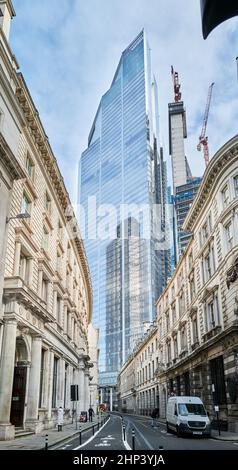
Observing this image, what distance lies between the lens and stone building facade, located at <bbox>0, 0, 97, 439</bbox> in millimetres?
20406

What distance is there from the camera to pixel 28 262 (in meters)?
25.8

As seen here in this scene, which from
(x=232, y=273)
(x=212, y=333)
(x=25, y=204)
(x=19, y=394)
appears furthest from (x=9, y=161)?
(x=212, y=333)

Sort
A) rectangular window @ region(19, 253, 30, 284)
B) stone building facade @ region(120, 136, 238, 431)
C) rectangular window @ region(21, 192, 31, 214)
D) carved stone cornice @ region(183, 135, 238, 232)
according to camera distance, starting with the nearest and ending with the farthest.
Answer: rectangular window @ region(19, 253, 30, 284) → rectangular window @ region(21, 192, 31, 214) → stone building facade @ region(120, 136, 238, 431) → carved stone cornice @ region(183, 135, 238, 232)

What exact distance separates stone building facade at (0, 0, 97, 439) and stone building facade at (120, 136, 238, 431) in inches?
483

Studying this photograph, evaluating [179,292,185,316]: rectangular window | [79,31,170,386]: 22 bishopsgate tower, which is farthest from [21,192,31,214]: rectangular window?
[79,31,170,386]: 22 bishopsgate tower

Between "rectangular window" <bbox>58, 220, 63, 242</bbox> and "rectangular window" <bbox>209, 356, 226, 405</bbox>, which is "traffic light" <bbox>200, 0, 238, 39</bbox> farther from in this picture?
"rectangular window" <bbox>58, 220, 63, 242</bbox>

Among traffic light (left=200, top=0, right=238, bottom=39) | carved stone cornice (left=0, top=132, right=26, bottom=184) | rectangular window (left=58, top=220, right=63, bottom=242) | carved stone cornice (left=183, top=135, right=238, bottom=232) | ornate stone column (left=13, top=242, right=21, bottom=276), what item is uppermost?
carved stone cornice (left=183, top=135, right=238, bottom=232)

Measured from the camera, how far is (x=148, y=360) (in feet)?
254

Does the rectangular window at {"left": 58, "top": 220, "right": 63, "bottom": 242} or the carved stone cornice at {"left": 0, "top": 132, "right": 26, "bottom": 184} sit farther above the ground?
the rectangular window at {"left": 58, "top": 220, "right": 63, "bottom": 242}

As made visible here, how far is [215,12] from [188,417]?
24489 mm

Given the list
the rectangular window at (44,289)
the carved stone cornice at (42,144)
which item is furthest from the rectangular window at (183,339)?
the rectangular window at (44,289)

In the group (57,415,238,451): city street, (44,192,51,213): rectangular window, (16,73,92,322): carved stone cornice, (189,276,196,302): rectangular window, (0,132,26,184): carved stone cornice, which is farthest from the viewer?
(189,276,196,302): rectangular window

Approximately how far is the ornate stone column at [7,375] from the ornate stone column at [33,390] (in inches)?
179
